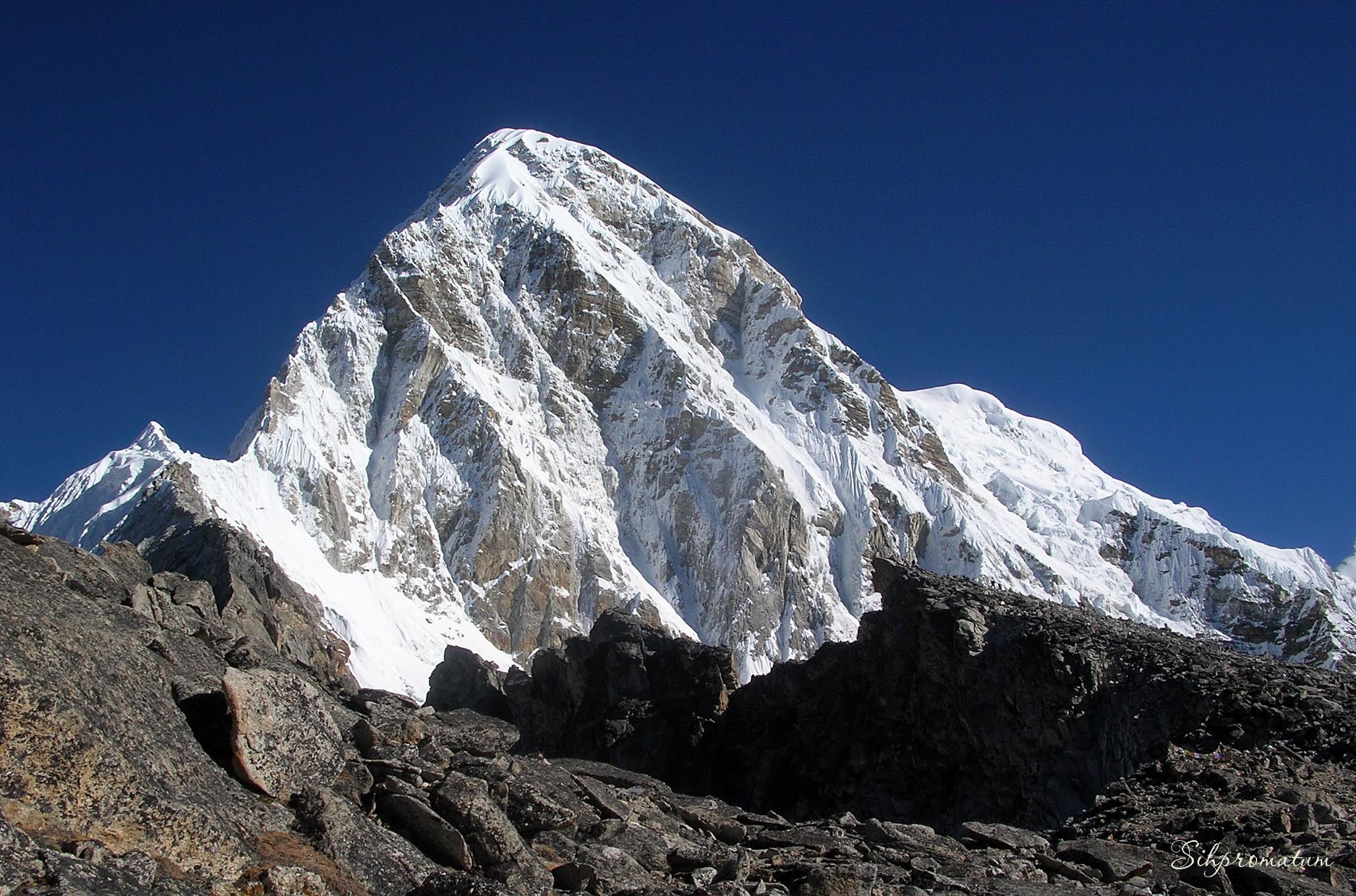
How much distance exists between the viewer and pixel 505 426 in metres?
146

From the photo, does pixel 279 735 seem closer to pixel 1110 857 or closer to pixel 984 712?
pixel 1110 857

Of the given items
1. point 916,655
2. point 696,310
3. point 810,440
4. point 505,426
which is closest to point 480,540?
point 505,426

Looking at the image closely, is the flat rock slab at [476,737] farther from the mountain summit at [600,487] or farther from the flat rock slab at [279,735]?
the mountain summit at [600,487]

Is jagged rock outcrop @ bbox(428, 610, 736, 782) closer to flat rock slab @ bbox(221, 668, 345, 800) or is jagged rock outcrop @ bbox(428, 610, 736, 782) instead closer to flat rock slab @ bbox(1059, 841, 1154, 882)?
flat rock slab @ bbox(1059, 841, 1154, 882)

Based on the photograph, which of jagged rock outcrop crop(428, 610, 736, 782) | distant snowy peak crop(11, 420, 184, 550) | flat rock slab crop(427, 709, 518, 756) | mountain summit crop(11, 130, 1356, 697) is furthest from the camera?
distant snowy peak crop(11, 420, 184, 550)

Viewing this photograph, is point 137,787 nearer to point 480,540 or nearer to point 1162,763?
point 1162,763

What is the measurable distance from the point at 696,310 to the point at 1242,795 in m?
175

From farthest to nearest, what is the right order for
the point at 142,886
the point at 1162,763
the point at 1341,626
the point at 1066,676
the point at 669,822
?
the point at 1341,626, the point at 1066,676, the point at 1162,763, the point at 669,822, the point at 142,886

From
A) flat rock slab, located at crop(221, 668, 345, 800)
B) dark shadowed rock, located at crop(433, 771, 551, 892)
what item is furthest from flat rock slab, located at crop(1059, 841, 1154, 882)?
flat rock slab, located at crop(221, 668, 345, 800)

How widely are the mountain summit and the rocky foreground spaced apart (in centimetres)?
7660

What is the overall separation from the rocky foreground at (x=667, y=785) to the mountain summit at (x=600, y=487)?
76597mm

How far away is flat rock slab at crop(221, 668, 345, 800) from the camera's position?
980 cm

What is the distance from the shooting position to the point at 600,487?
155m

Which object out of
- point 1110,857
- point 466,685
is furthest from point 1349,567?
point 1110,857
